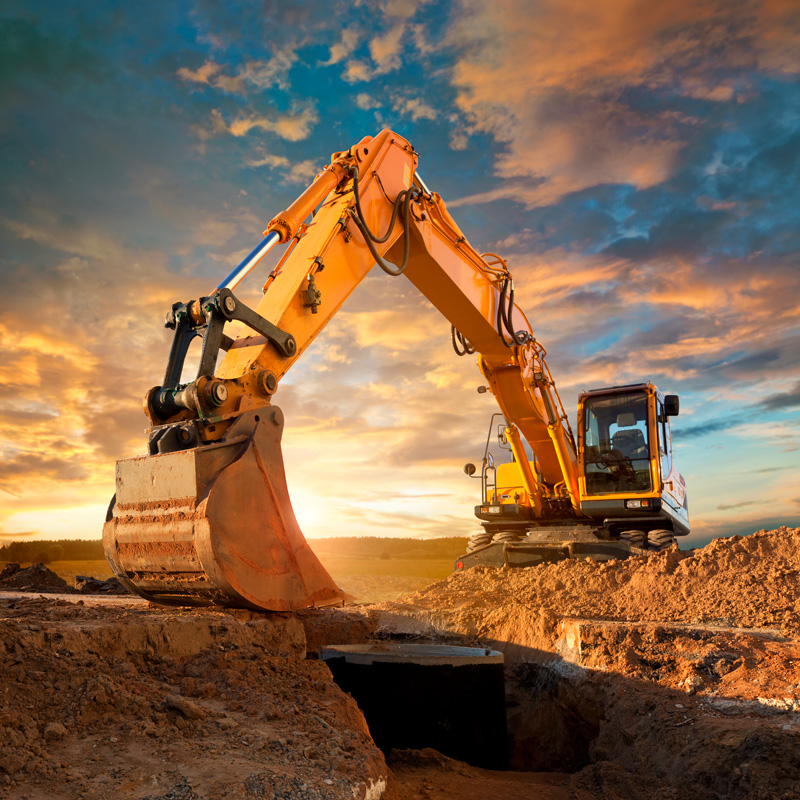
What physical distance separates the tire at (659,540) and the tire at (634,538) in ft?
0.34

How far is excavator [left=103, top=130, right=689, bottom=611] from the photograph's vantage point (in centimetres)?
423

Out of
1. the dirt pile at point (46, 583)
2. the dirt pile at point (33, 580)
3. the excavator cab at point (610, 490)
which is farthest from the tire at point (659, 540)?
the dirt pile at point (33, 580)

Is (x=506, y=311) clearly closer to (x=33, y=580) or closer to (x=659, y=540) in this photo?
(x=659, y=540)

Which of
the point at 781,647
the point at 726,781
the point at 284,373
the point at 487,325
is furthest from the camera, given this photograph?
the point at 487,325

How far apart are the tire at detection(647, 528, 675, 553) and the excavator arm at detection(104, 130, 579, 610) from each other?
221 inches

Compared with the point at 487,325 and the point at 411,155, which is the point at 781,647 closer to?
the point at 487,325

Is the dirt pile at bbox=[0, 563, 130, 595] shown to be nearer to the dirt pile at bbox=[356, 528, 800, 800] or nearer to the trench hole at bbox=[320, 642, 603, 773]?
the dirt pile at bbox=[356, 528, 800, 800]

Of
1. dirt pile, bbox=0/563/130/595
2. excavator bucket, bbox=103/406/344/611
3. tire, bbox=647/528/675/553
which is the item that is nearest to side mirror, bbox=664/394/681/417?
tire, bbox=647/528/675/553

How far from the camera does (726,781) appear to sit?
12.4 ft

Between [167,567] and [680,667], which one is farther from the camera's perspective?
[680,667]

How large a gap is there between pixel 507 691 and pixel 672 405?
479cm

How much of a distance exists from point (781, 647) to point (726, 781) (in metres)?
1.96

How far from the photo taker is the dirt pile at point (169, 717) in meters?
2.65

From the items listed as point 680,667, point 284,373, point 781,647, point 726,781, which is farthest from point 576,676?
point 284,373
